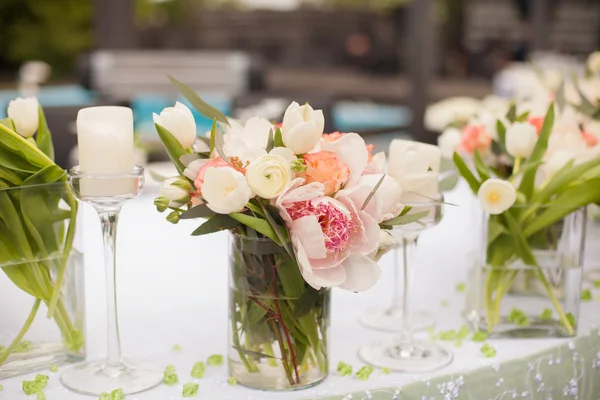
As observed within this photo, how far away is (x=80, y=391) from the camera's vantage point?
0.88 m

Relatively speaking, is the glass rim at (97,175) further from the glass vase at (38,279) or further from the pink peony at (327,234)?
the pink peony at (327,234)

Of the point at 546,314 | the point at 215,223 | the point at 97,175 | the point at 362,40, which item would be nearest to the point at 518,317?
the point at 546,314

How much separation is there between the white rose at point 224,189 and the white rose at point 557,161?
512 mm

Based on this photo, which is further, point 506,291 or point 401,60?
point 401,60

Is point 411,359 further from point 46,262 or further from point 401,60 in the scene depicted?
point 401,60

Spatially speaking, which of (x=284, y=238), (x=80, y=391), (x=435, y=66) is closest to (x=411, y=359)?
(x=284, y=238)

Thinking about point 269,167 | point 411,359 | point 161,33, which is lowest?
point 411,359

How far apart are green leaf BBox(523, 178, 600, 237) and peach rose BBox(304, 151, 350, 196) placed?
378 mm

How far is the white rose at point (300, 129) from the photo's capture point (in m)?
0.80

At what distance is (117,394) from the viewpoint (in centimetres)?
85

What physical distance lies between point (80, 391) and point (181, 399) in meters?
0.11

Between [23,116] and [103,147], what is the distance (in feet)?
0.48

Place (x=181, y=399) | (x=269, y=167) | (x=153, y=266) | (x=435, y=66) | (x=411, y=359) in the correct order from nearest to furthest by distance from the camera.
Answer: (x=269, y=167) < (x=181, y=399) < (x=411, y=359) < (x=153, y=266) < (x=435, y=66)

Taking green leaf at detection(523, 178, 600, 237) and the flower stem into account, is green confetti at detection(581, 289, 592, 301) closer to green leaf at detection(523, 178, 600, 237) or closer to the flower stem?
green leaf at detection(523, 178, 600, 237)
